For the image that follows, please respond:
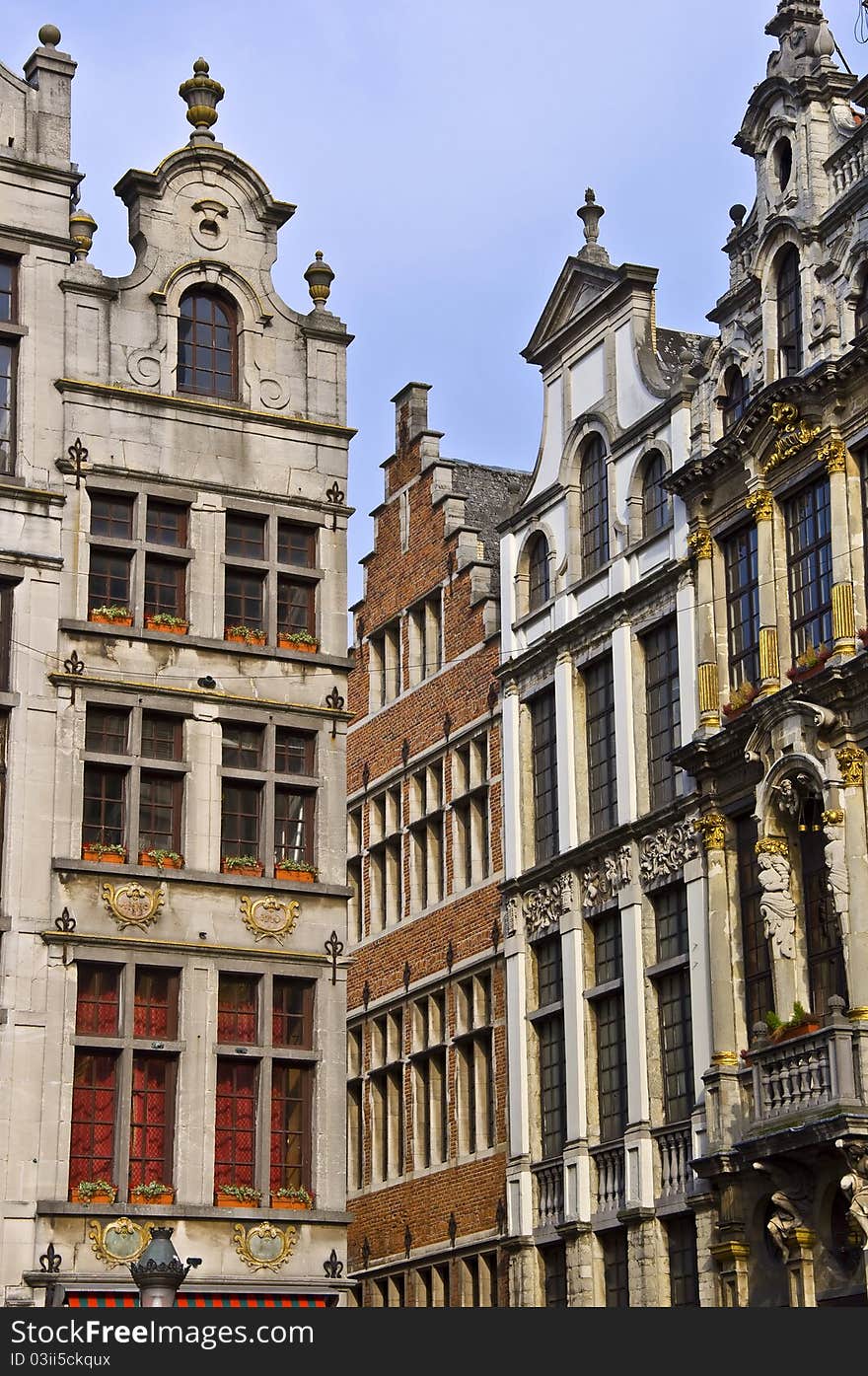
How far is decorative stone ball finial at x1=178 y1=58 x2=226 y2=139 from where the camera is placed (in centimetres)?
3188

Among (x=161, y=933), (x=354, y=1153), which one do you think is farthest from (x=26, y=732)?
(x=354, y=1153)

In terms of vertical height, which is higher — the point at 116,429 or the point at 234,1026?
the point at 116,429

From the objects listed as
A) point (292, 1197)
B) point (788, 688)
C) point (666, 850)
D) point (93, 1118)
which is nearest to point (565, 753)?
point (666, 850)

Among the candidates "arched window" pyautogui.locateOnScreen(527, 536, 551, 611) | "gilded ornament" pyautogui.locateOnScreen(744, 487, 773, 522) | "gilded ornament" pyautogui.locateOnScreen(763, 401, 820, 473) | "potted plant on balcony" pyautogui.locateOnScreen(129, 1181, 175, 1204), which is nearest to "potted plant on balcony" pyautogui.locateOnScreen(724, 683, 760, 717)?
"gilded ornament" pyautogui.locateOnScreen(744, 487, 773, 522)

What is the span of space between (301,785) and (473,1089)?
962 centimetres

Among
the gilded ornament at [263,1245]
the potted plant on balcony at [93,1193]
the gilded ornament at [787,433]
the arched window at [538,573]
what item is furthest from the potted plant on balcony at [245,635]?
the arched window at [538,573]

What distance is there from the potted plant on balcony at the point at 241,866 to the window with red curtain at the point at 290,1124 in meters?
2.35

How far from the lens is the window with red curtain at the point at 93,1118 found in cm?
2703

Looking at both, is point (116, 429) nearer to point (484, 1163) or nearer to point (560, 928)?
point (560, 928)

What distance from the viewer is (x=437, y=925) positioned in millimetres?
39062

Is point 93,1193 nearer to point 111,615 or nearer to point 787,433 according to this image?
point 111,615

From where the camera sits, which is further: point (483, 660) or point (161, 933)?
point (483, 660)

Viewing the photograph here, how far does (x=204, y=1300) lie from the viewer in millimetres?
26906

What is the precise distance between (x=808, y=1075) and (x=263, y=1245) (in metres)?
6.75
